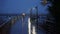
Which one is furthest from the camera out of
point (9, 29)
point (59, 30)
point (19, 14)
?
point (19, 14)

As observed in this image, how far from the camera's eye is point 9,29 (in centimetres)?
233

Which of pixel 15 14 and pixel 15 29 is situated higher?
pixel 15 14

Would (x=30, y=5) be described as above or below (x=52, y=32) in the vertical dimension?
above

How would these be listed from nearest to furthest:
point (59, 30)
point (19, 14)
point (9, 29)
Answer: point (59, 30) < point (9, 29) < point (19, 14)

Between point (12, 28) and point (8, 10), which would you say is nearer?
point (12, 28)

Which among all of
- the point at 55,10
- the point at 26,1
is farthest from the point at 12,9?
the point at 55,10

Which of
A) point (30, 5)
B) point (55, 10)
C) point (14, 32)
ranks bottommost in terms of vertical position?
point (14, 32)

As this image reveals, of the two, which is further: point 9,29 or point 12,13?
point 12,13

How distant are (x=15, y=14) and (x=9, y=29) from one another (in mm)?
397

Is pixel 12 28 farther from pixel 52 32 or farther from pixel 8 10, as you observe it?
pixel 52 32

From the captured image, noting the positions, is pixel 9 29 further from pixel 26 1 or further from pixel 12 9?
pixel 26 1

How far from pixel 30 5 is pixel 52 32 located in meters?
1.54

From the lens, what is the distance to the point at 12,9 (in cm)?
263

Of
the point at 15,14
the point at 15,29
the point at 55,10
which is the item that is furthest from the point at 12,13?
the point at 55,10
